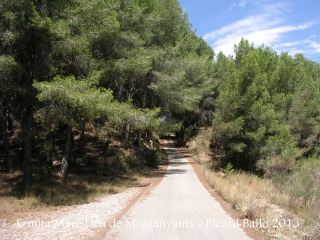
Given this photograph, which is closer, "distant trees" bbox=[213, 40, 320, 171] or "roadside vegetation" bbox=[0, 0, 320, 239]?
"roadside vegetation" bbox=[0, 0, 320, 239]

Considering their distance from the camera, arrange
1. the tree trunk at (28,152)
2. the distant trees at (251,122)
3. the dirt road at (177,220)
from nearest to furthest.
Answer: the dirt road at (177,220)
the tree trunk at (28,152)
the distant trees at (251,122)

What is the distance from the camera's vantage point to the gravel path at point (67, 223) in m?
8.48

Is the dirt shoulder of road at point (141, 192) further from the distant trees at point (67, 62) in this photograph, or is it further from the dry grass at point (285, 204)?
the distant trees at point (67, 62)

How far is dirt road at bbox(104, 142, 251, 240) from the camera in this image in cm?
815

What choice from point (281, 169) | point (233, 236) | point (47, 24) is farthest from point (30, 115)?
point (281, 169)

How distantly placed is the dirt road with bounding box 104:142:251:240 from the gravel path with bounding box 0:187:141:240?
59 centimetres

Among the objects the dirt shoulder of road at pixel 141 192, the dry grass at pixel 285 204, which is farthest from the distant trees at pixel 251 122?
the dry grass at pixel 285 204

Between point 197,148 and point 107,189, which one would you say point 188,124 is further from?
point 107,189

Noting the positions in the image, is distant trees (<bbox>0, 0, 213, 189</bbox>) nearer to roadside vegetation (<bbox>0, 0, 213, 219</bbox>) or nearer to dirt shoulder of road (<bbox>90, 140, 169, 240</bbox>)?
roadside vegetation (<bbox>0, 0, 213, 219</bbox>)

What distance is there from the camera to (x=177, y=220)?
9.61m

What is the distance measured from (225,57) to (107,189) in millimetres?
33036

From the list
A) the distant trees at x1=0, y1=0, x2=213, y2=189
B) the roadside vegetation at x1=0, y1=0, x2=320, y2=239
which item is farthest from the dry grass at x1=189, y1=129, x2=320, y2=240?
the distant trees at x1=0, y1=0, x2=213, y2=189

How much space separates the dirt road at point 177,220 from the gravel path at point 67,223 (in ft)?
1.94

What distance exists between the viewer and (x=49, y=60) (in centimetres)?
1374
